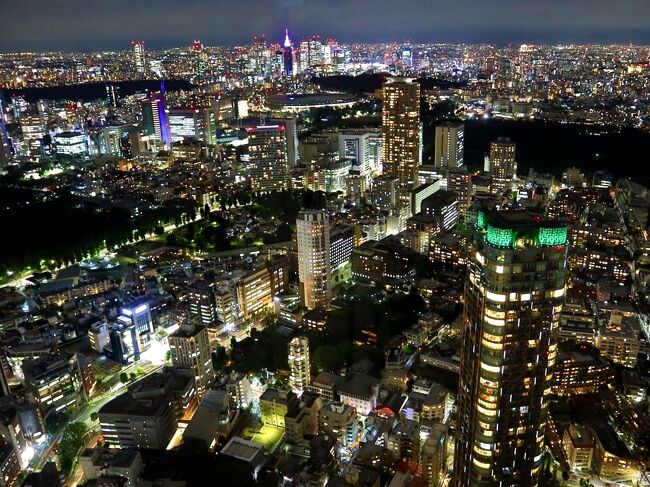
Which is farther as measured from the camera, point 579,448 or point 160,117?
point 160,117

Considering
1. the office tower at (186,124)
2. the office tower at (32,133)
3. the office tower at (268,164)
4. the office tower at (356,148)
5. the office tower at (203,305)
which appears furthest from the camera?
the office tower at (186,124)

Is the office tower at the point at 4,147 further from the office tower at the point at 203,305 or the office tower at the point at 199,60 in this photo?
the office tower at the point at 199,60

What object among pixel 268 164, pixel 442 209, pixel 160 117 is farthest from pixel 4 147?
pixel 442 209

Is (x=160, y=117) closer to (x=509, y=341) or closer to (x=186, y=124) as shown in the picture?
(x=186, y=124)

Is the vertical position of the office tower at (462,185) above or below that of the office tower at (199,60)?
below

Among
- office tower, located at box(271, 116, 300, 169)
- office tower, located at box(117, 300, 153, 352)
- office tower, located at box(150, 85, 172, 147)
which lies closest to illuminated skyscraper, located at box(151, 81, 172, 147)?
office tower, located at box(150, 85, 172, 147)

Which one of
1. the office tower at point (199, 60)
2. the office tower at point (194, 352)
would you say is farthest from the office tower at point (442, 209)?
the office tower at point (199, 60)

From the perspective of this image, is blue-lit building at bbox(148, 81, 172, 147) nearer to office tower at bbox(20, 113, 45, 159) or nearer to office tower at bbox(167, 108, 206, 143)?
office tower at bbox(167, 108, 206, 143)
